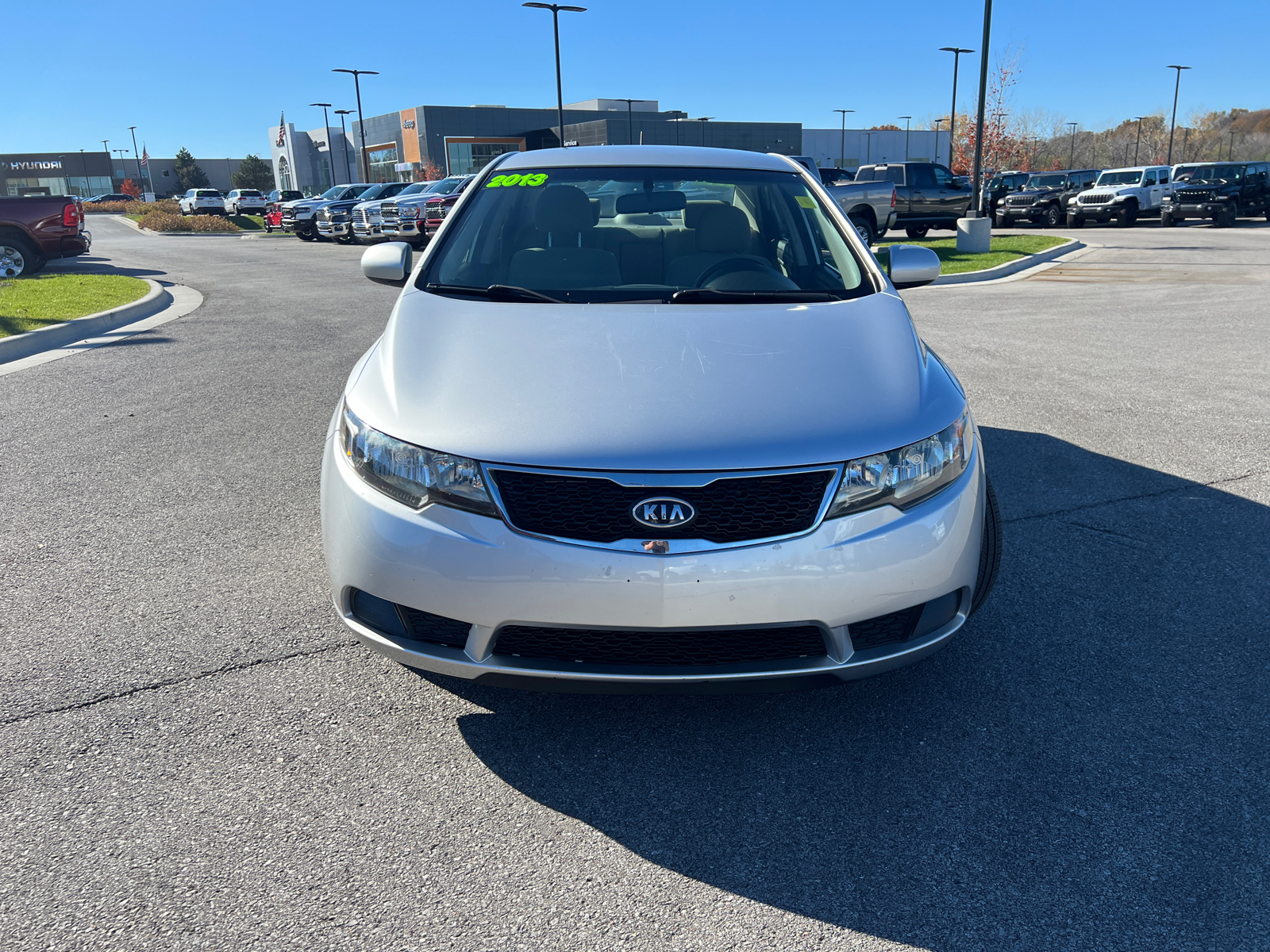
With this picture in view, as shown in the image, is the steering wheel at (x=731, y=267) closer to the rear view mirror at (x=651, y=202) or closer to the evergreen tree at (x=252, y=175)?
the rear view mirror at (x=651, y=202)

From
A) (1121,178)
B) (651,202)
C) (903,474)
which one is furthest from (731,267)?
(1121,178)

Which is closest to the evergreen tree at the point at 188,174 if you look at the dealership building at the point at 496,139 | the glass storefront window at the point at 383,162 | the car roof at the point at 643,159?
the dealership building at the point at 496,139

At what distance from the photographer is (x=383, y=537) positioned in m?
2.53

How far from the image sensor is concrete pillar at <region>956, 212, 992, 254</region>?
1941 cm

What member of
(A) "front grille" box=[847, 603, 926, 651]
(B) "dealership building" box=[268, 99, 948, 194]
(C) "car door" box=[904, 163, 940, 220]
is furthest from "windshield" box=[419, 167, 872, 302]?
(B) "dealership building" box=[268, 99, 948, 194]

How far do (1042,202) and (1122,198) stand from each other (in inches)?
96.4

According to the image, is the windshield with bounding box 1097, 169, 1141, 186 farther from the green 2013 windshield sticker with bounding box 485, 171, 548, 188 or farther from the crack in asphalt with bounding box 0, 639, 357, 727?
the crack in asphalt with bounding box 0, 639, 357, 727

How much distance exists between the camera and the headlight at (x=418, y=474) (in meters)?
2.45

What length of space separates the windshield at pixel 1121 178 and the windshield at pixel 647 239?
110 ft

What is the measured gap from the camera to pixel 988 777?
2625 millimetres

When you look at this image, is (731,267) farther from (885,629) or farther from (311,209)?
(311,209)

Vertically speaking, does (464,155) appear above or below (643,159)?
above

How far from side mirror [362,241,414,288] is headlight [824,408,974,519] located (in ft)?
7.88

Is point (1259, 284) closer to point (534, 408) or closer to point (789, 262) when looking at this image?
point (789, 262)
